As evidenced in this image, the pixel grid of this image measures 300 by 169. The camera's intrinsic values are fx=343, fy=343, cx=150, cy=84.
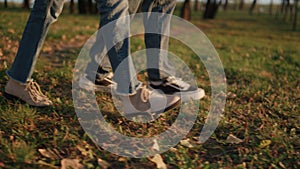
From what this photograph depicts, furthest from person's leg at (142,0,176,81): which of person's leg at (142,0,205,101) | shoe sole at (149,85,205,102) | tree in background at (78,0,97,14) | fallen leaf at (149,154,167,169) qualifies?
tree in background at (78,0,97,14)

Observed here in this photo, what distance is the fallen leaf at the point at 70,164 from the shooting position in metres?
1.77

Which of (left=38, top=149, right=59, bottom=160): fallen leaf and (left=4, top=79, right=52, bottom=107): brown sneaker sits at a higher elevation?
(left=4, top=79, right=52, bottom=107): brown sneaker

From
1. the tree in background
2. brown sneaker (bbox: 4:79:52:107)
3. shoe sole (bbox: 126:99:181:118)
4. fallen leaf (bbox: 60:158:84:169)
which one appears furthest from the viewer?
the tree in background

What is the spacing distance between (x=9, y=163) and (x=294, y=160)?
A: 1642mm

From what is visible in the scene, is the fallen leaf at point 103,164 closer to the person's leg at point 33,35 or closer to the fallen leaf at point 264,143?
the person's leg at point 33,35

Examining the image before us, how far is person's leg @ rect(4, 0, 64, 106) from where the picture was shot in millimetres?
2219

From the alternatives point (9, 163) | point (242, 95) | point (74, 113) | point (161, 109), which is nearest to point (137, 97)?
point (161, 109)

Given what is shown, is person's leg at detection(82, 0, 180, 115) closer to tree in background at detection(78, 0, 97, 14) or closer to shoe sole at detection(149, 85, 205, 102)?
shoe sole at detection(149, 85, 205, 102)

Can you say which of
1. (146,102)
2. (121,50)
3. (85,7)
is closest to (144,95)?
(146,102)

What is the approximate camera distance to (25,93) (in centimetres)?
238

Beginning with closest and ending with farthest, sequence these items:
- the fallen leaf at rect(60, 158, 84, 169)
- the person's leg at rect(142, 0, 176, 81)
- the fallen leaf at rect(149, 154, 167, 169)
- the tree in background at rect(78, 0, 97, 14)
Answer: the fallen leaf at rect(60, 158, 84, 169) < the fallen leaf at rect(149, 154, 167, 169) < the person's leg at rect(142, 0, 176, 81) < the tree in background at rect(78, 0, 97, 14)

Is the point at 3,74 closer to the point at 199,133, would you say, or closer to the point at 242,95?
the point at 199,133

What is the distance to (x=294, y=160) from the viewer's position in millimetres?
2104

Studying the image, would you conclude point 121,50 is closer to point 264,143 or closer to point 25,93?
point 25,93
